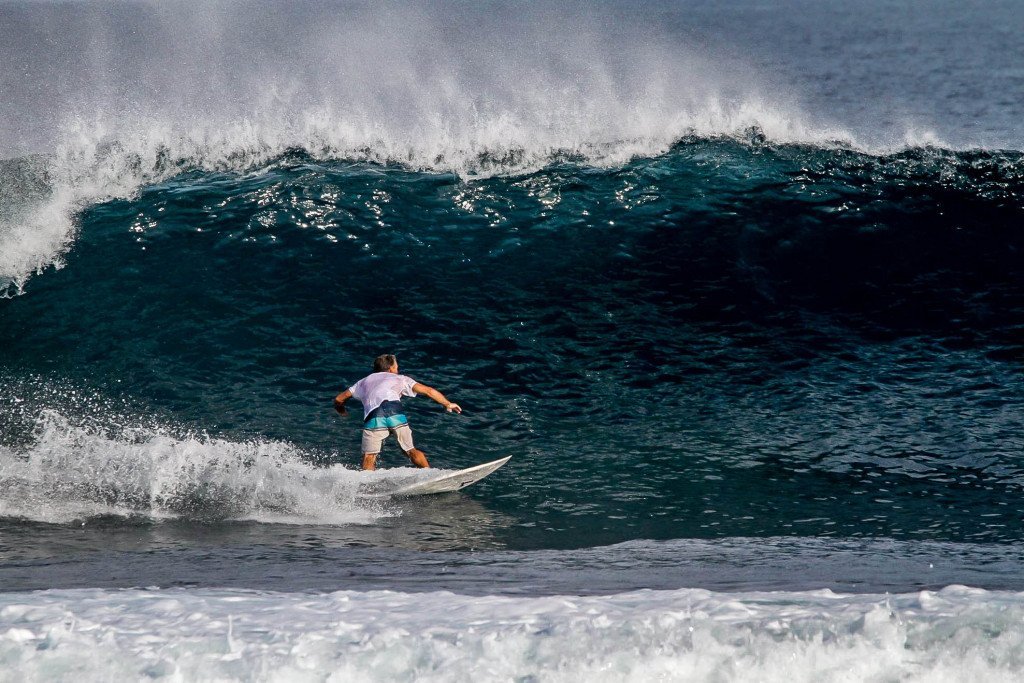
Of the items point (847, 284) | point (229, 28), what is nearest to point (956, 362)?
point (847, 284)

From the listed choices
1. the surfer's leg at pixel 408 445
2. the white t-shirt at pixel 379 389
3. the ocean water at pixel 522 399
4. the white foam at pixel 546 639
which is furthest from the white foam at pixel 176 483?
the white foam at pixel 546 639

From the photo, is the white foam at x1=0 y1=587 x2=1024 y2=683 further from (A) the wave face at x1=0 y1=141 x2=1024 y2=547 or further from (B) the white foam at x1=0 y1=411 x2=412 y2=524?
(B) the white foam at x1=0 y1=411 x2=412 y2=524

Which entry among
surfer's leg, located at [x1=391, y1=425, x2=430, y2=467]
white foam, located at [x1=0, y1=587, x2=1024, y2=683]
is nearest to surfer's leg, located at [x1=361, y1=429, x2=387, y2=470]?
surfer's leg, located at [x1=391, y1=425, x2=430, y2=467]

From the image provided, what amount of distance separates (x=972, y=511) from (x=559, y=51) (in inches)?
1670

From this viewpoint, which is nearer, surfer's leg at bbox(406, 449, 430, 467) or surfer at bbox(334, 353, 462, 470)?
surfer at bbox(334, 353, 462, 470)

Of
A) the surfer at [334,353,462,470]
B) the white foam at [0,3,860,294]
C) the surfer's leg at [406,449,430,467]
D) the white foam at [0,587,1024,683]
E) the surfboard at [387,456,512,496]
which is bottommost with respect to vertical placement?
the white foam at [0,587,1024,683]

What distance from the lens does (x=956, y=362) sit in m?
12.1

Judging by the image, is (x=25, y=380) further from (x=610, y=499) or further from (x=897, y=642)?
(x=897, y=642)

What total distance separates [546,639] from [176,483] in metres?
5.12

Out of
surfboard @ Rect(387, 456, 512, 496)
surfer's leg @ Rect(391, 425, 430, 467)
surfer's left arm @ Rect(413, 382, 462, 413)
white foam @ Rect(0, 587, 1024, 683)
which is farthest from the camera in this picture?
surfer's leg @ Rect(391, 425, 430, 467)

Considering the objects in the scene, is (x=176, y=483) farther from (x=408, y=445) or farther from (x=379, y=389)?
(x=408, y=445)

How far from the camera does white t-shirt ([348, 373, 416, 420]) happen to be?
9.95 metres

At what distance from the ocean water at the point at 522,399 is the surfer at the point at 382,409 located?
0.31 metres

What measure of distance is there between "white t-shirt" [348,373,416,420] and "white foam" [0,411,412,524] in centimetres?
72
